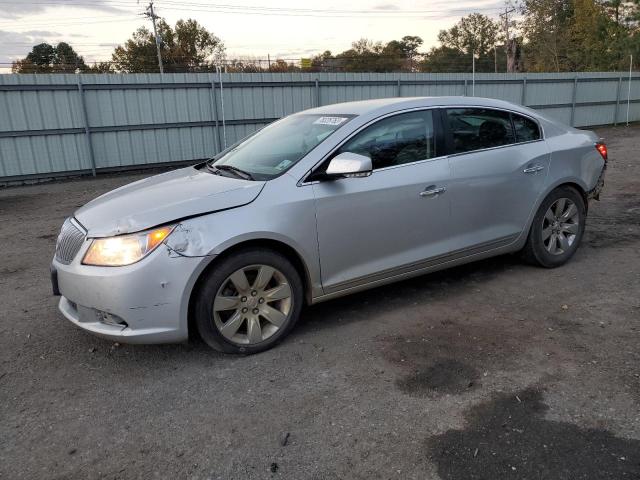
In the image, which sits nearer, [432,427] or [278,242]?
[432,427]

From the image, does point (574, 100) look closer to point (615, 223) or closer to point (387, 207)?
point (615, 223)

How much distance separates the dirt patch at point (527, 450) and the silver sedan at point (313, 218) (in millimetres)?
1453

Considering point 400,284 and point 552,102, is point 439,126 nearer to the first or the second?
point 400,284

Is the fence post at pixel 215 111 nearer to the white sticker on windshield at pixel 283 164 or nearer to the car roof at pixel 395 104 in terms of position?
the car roof at pixel 395 104

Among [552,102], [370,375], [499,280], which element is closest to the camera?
[370,375]

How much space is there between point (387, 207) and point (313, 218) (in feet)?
2.04

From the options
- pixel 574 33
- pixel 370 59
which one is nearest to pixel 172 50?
pixel 370 59

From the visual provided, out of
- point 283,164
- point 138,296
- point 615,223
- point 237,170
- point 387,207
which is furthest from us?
point 615,223

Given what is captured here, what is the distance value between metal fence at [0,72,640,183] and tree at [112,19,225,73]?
3994 cm

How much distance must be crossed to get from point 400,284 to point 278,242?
5.58 feet

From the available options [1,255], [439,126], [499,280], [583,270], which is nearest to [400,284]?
[499,280]

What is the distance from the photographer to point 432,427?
2762 millimetres

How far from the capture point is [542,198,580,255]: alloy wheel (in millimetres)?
5000

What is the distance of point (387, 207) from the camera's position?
3.95 metres
